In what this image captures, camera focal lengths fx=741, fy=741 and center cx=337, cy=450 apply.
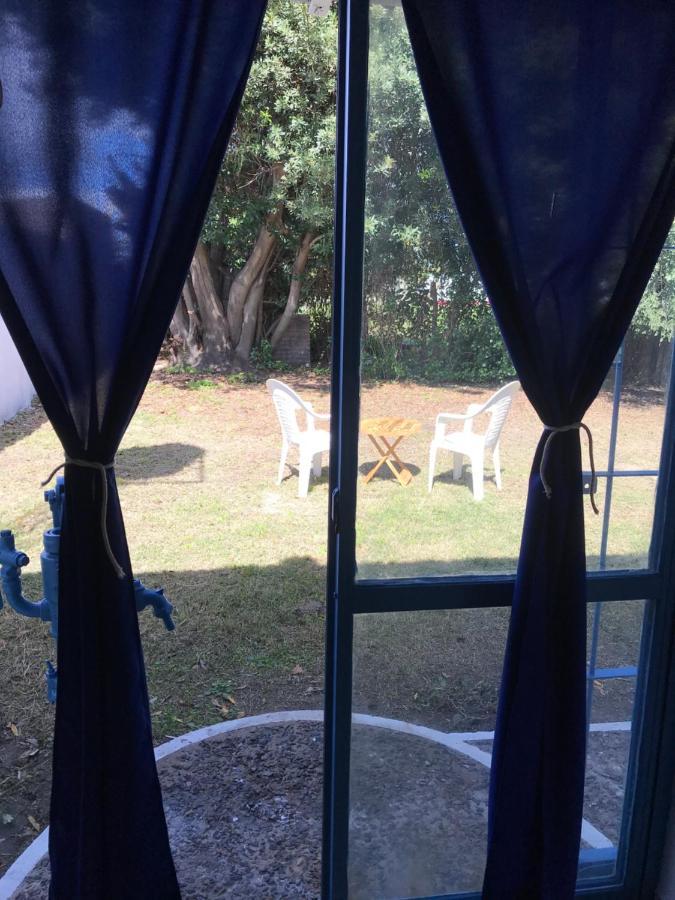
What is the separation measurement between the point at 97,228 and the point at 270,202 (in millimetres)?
5629

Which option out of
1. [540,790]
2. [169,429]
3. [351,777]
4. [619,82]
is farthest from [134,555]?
[619,82]

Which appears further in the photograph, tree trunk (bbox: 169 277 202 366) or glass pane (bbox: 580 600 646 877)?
tree trunk (bbox: 169 277 202 366)

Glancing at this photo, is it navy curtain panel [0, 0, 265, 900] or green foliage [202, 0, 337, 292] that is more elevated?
green foliage [202, 0, 337, 292]

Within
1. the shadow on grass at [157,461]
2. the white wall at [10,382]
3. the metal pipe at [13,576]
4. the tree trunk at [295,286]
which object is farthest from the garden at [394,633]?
the tree trunk at [295,286]

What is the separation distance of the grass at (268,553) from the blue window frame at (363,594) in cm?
4

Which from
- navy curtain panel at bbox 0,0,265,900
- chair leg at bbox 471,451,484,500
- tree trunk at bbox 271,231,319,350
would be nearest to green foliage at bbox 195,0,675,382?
chair leg at bbox 471,451,484,500

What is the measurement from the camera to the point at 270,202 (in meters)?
6.62

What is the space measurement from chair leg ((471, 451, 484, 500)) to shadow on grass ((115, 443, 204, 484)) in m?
4.11

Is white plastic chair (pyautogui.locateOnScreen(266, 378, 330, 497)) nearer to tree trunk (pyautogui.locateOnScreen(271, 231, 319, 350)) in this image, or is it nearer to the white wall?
the white wall

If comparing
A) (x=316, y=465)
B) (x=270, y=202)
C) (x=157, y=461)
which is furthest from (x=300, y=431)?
(x=270, y=202)

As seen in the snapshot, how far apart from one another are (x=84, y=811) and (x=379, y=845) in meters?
0.68

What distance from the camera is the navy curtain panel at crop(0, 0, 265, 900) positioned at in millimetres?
1246

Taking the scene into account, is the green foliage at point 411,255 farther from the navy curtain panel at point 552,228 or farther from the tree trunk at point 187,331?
the tree trunk at point 187,331

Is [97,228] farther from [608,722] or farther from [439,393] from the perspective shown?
[608,722]
